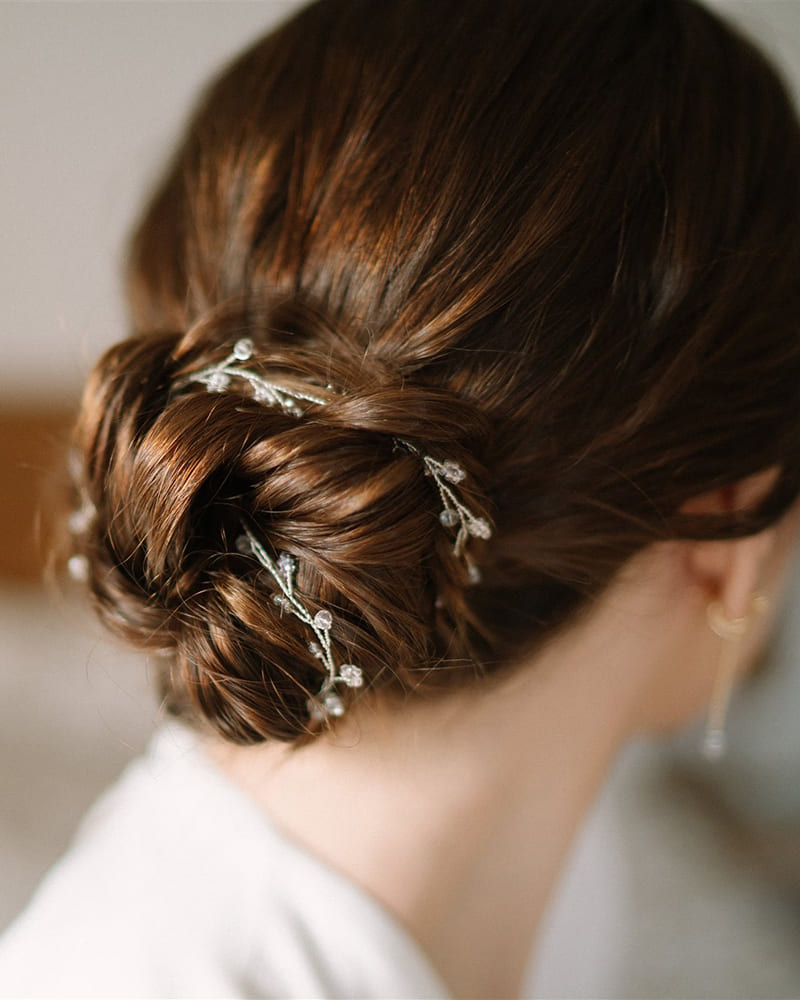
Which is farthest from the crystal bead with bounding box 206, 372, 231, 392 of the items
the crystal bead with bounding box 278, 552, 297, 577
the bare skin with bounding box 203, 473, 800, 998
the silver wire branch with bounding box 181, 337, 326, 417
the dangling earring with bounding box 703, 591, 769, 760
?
the dangling earring with bounding box 703, 591, 769, 760

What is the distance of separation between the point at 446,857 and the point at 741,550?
0.34 meters

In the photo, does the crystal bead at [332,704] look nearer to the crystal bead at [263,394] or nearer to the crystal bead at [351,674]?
the crystal bead at [351,674]

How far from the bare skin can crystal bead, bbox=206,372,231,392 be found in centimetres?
24

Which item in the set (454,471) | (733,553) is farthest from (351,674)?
(733,553)

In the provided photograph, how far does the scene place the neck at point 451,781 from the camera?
0.60 metres

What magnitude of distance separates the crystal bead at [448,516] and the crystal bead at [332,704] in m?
0.13

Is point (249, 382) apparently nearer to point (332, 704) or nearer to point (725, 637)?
point (332, 704)

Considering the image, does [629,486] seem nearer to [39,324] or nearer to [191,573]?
[191,573]

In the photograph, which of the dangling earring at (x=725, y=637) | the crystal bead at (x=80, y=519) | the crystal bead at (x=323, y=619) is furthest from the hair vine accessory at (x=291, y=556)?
the dangling earring at (x=725, y=637)

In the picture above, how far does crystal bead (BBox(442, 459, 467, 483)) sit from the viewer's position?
18.5 inches

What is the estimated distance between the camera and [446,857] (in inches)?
24.6

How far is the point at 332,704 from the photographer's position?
511 mm

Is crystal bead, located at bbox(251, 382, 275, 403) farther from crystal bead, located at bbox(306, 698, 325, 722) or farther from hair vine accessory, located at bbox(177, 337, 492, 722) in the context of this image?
crystal bead, located at bbox(306, 698, 325, 722)

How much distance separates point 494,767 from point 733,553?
26 centimetres
